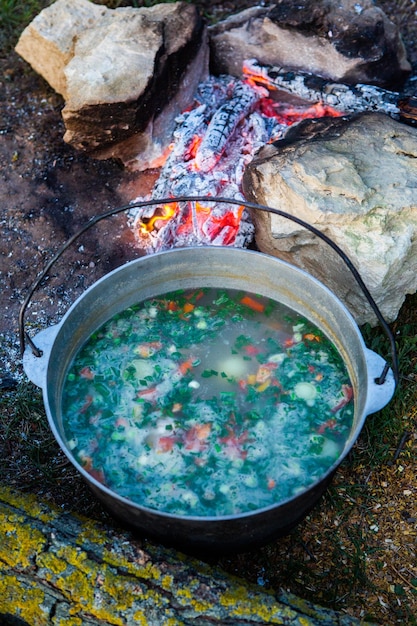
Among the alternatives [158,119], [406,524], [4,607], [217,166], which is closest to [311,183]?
[217,166]

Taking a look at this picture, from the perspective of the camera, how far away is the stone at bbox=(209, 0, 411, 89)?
3.91m

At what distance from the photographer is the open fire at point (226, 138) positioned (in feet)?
11.9

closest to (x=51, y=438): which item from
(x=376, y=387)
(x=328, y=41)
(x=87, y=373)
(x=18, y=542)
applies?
(x=87, y=373)

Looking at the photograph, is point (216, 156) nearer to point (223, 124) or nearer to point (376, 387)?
point (223, 124)

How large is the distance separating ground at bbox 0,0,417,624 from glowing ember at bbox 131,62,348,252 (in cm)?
25

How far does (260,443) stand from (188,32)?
8.17 ft

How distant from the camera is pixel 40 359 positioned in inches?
98.7

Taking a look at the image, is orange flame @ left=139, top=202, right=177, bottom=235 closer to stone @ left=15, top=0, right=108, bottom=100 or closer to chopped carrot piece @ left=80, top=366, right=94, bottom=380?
stone @ left=15, top=0, right=108, bottom=100

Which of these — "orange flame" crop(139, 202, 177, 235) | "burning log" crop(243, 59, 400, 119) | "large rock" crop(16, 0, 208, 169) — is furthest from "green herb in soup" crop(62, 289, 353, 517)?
"burning log" crop(243, 59, 400, 119)

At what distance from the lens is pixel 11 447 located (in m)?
3.16

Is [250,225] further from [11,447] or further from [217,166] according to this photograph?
[11,447]

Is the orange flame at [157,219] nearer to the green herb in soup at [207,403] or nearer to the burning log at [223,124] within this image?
the burning log at [223,124]

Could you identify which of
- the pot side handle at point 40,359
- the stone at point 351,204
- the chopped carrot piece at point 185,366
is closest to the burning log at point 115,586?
the pot side handle at point 40,359

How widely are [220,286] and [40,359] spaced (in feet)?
2.97
